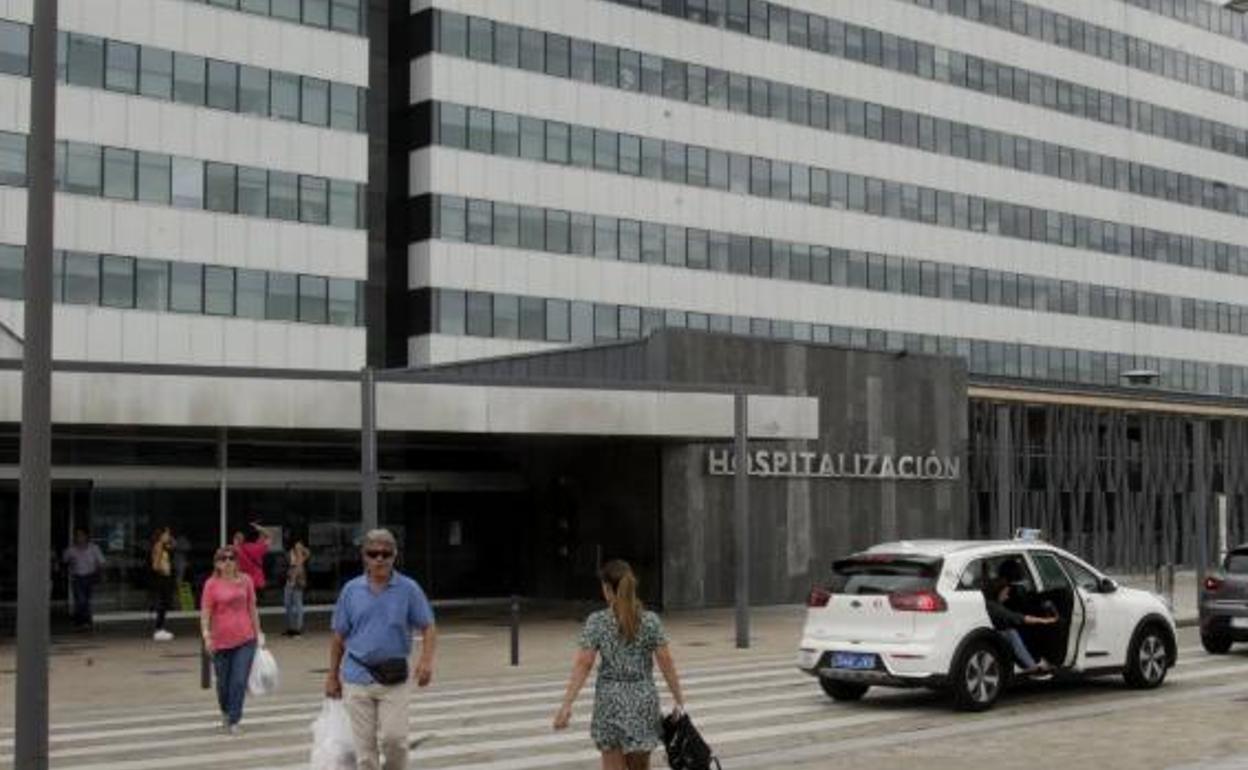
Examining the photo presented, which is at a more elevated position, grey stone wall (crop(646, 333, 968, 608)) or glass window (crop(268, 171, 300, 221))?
glass window (crop(268, 171, 300, 221))

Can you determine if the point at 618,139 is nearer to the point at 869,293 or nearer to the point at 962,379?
the point at 869,293

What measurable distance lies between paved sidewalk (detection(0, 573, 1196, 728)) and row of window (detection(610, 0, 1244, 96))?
2984 cm

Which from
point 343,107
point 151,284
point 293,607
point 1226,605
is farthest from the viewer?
point 343,107

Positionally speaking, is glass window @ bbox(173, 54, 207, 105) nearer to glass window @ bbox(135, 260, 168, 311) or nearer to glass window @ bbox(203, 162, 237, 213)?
glass window @ bbox(203, 162, 237, 213)

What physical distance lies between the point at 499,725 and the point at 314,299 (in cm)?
3541

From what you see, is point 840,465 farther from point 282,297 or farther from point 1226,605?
point 282,297

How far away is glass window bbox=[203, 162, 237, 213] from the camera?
46938 mm

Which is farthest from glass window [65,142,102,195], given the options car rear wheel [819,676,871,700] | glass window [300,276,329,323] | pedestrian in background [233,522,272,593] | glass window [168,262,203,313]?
car rear wheel [819,676,871,700]

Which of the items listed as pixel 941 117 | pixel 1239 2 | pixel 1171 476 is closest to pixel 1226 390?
pixel 941 117

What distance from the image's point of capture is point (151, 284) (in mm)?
45938

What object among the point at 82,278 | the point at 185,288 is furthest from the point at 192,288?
the point at 82,278

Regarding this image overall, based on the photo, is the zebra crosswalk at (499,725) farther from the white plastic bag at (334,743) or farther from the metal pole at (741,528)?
the metal pole at (741,528)

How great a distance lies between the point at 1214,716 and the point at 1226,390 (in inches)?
2662

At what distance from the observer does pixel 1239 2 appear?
1897cm
